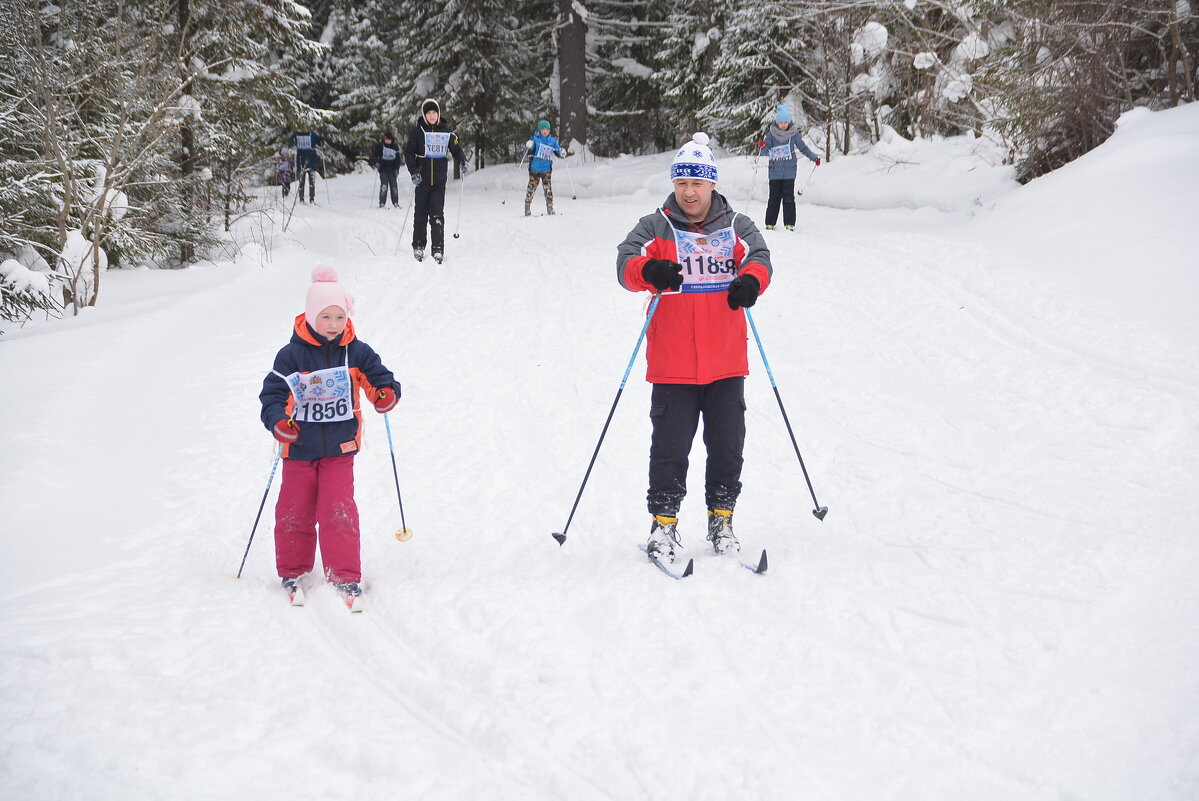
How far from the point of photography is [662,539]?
12.6ft

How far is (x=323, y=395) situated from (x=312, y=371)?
Result: 0.38 ft

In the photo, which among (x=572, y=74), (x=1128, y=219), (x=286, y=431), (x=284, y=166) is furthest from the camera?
(x=572, y=74)

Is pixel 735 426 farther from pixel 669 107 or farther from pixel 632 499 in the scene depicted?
pixel 669 107

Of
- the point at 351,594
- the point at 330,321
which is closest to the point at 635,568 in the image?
the point at 351,594

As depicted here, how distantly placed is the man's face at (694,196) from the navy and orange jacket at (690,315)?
1.5 inches

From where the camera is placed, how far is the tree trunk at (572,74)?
2288cm

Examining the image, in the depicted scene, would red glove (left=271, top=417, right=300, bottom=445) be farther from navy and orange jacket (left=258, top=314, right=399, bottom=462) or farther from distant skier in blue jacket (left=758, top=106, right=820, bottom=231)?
distant skier in blue jacket (left=758, top=106, right=820, bottom=231)

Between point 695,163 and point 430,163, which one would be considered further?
point 430,163

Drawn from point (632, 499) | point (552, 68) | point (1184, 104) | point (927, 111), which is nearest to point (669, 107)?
point (552, 68)

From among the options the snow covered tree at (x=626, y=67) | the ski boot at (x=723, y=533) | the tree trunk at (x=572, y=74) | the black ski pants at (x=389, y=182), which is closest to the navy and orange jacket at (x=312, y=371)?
the ski boot at (x=723, y=533)

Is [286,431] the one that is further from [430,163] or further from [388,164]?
[388,164]

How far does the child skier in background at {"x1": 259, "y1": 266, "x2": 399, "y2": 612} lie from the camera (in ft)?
11.5

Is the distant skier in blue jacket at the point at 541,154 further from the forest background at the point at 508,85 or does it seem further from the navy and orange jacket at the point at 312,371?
the navy and orange jacket at the point at 312,371

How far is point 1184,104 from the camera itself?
956 centimetres
